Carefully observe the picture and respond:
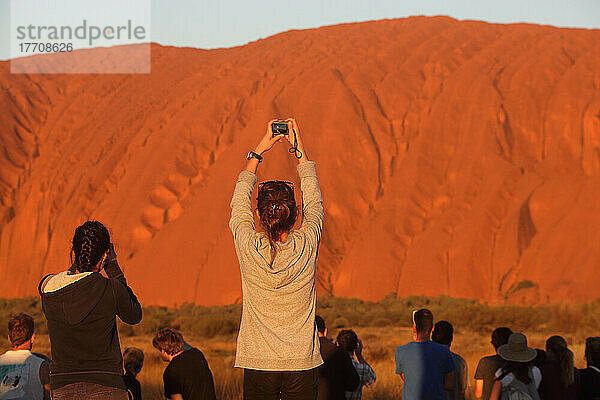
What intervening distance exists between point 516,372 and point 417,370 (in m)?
0.79

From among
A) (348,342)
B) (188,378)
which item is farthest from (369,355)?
(188,378)

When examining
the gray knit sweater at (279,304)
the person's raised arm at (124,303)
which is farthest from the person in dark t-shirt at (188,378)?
the gray knit sweater at (279,304)

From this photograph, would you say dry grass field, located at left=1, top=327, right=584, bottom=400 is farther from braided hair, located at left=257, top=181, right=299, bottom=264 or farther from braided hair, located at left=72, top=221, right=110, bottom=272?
braided hair, located at left=257, top=181, right=299, bottom=264

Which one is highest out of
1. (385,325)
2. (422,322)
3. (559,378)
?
(422,322)

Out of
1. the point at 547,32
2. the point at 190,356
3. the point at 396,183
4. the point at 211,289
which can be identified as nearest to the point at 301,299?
the point at 190,356

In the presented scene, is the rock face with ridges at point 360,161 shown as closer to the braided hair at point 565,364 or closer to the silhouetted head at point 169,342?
the braided hair at point 565,364

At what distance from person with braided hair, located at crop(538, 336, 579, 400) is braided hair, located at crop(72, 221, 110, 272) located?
3878 mm

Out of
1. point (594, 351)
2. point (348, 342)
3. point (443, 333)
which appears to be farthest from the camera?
point (443, 333)

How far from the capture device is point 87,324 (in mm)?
4473

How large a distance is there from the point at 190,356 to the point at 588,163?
39.0 metres

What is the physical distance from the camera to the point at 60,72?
2712 inches

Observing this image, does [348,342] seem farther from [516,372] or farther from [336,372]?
[516,372]

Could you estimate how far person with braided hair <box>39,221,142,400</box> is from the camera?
4.46m

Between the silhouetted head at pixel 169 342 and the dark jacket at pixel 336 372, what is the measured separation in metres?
1.20
